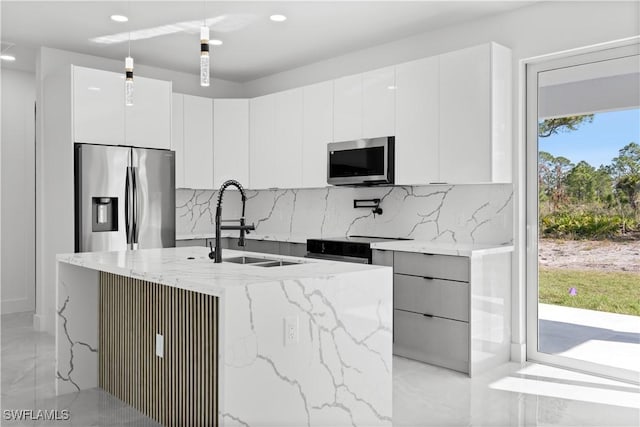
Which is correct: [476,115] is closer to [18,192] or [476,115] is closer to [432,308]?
[432,308]

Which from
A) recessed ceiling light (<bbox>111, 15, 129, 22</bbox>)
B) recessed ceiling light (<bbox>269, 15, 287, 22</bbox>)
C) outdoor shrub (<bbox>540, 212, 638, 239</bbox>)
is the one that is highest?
recessed ceiling light (<bbox>269, 15, 287, 22</bbox>)

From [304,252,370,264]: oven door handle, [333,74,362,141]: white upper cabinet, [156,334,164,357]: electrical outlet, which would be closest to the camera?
[156,334,164,357]: electrical outlet

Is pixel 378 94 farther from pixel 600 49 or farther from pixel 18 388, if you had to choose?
pixel 18 388

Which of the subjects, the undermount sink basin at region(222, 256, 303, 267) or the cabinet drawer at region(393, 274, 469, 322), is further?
the cabinet drawer at region(393, 274, 469, 322)

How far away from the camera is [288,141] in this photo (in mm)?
5488

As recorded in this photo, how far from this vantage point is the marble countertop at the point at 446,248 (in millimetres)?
3773

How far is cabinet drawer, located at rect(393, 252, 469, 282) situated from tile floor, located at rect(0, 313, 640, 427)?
26.5 inches

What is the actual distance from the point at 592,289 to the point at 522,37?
6.37 feet

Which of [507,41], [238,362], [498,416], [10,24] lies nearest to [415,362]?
[498,416]

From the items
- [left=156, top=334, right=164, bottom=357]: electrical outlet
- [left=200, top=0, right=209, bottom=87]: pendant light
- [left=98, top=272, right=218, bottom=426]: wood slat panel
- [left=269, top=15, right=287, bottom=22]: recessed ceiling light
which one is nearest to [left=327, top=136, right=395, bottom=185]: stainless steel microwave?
[left=269, top=15, right=287, bottom=22]: recessed ceiling light

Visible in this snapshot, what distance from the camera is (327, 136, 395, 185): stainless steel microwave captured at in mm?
4516

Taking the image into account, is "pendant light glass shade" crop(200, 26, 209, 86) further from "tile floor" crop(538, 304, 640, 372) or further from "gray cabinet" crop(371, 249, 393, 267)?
"tile floor" crop(538, 304, 640, 372)

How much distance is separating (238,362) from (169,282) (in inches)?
19.5

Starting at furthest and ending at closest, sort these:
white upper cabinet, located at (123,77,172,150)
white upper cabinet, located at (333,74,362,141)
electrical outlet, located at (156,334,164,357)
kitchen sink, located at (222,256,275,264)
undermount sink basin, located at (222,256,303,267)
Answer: white upper cabinet, located at (123,77,172,150) < white upper cabinet, located at (333,74,362,141) < kitchen sink, located at (222,256,275,264) < undermount sink basin, located at (222,256,303,267) < electrical outlet, located at (156,334,164,357)
